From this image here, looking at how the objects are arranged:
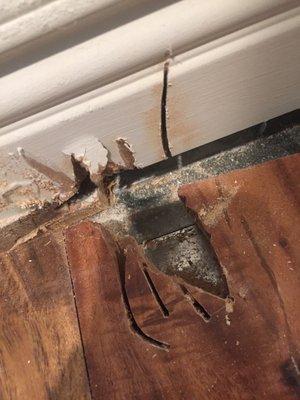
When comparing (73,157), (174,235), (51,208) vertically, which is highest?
(73,157)

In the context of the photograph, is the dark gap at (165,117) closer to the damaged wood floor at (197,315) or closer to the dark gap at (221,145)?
the dark gap at (221,145)

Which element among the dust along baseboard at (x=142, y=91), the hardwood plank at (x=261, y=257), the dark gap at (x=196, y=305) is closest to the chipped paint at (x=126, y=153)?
the dust along baseboard at (x=142, y=91)

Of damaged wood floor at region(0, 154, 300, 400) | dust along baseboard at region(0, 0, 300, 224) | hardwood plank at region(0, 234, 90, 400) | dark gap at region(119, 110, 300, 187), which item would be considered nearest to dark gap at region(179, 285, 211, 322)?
damaged wood floor at region(0, 154, 300, 400)

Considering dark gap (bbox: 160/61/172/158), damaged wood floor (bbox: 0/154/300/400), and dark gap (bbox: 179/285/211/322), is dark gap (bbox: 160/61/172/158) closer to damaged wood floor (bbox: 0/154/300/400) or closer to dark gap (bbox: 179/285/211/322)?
damaged wood floor (bbox: 0/154/300/400)

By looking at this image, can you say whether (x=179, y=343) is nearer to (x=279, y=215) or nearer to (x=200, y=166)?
(x=279, y=215)

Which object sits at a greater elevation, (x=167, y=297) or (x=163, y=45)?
(x=163, y=45)

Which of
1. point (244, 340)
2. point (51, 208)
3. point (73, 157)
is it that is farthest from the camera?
point (51, 208)

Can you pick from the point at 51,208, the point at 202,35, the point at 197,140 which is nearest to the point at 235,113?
the point at 197,140
